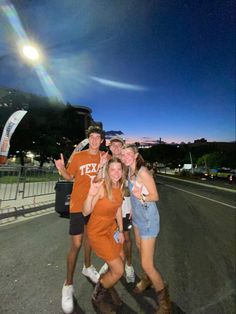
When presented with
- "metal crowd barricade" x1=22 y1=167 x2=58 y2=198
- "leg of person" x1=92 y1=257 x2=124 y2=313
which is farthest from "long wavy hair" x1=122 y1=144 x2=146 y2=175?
"metal crowd barricade" x1=22 y1=167 x2=58 y2=198

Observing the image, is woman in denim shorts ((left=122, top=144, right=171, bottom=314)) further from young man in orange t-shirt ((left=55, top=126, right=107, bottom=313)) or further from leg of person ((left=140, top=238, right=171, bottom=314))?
young man in orange t-shirt ((left=55, top=126, right=107, bottom=313))

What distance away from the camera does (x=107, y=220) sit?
3.07m

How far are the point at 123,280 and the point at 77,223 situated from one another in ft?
4.95

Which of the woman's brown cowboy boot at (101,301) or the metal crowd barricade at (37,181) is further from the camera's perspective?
the metal crowd barricade at (37,181)

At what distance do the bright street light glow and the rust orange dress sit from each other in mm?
8827

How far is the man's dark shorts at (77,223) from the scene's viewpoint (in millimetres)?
3279

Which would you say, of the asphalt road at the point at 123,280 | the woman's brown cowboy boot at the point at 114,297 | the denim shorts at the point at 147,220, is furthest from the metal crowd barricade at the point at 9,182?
the denim shorts at the point at 147,220

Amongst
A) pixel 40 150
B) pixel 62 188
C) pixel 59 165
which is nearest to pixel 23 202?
pixel 62 188

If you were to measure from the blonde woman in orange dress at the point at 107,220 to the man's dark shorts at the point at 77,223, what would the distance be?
21 centimetres

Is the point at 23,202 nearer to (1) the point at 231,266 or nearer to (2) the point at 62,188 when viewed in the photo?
(2) the point at 62,188

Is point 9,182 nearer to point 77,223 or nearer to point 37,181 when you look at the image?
point 37,181

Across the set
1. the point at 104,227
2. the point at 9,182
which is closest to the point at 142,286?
the point at 104,227

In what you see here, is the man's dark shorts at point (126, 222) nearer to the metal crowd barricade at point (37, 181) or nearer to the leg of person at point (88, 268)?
the leg of person at point (88, 268)

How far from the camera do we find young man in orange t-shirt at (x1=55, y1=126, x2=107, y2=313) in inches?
129
